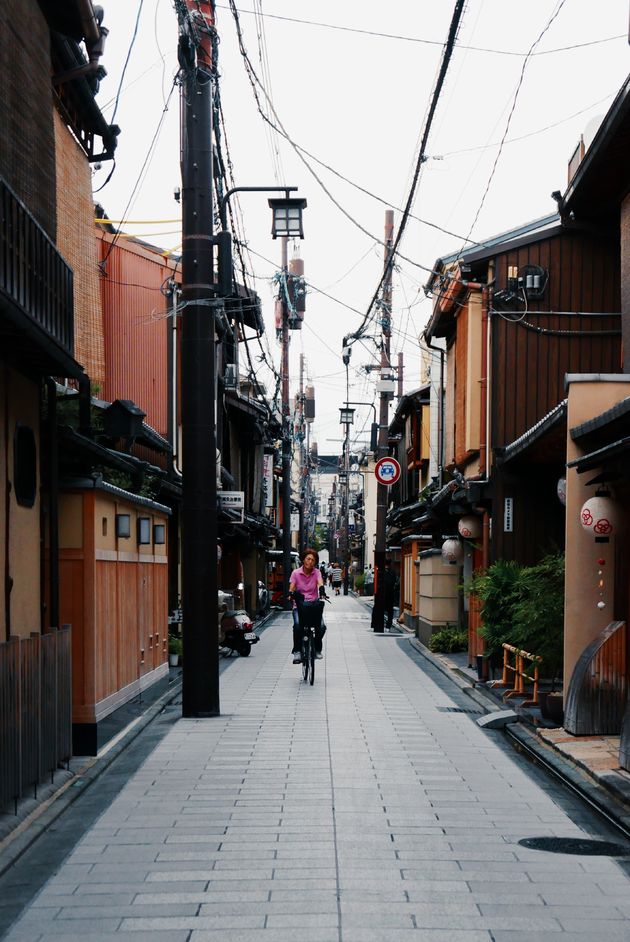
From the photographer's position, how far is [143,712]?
15.0 m

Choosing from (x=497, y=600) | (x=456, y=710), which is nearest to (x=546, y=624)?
(x=456, y=710)

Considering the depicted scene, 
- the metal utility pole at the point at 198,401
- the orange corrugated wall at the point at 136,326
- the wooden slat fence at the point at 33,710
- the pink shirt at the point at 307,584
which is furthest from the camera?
the orange corrugated wall at the point at 136,326

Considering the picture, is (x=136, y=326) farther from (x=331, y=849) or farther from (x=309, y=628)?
(x=331, y=849)

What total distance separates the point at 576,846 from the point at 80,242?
12496mm

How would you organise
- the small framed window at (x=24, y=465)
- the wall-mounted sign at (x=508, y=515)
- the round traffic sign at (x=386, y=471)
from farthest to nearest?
the round traffic sign at (x=386, y=471) → the wall-mounted sign at (x=508, y=515) → the small framed window at (x=24, y=465)

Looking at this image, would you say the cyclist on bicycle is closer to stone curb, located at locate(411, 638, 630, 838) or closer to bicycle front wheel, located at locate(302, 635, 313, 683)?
bicycle front wheel, located at locate(302, 635, 313, 683)

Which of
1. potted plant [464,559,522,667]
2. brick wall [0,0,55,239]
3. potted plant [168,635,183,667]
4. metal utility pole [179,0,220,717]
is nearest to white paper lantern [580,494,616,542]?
metal utility pole [179,0,220,717]

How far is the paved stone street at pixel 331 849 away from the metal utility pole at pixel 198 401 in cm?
88

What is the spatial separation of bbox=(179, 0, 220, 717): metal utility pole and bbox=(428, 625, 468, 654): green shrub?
11.4m

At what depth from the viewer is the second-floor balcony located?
898 cm

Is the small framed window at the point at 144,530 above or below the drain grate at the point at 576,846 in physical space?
above

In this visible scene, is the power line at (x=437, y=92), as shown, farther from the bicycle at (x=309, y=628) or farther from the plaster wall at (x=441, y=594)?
the plaster wall at (x=441, y=594)

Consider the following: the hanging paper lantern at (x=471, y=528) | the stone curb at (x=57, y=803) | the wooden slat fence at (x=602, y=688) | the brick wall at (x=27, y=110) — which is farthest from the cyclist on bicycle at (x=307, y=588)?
the brick wall at (x=27, y=110)

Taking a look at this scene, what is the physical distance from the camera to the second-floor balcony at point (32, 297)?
898 centimetres
